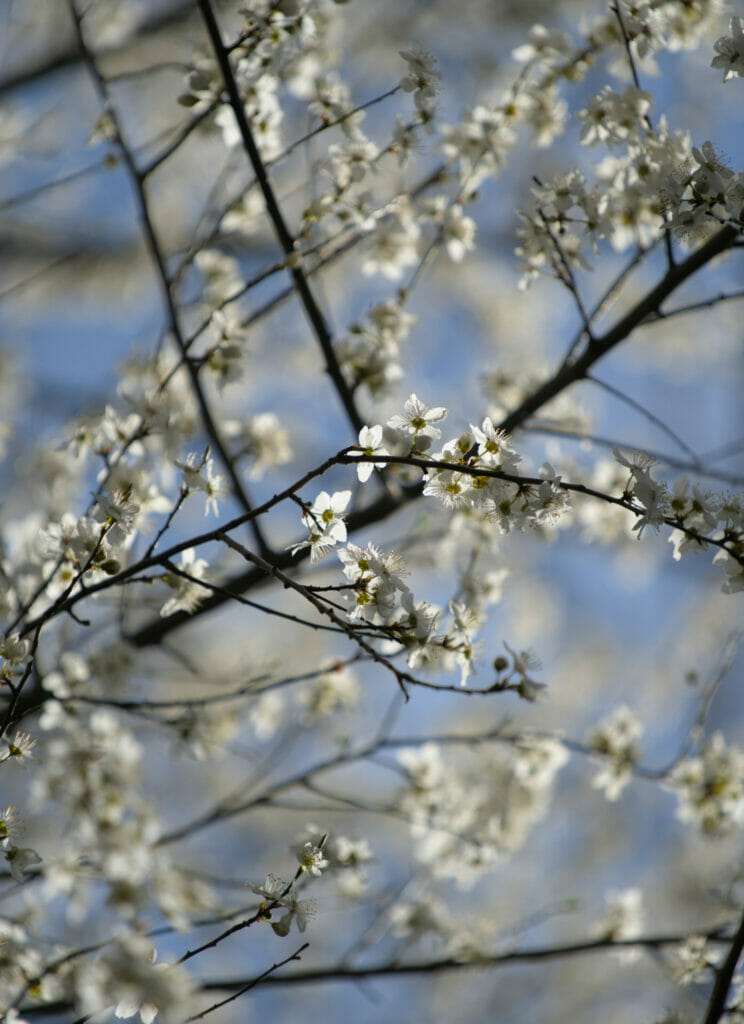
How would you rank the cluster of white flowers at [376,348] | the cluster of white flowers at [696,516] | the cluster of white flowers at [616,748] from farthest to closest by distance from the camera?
1. the cluster of white flowers at [616,748]
2. the cluster of white flowers at [376,348]
3. the cluster of white flowers at [696,516]

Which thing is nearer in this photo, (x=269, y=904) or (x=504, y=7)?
(x=269, y=904)

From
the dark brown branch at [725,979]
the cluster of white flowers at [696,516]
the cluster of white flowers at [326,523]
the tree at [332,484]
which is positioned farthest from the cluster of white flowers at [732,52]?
the dark brown branch at [725,979]

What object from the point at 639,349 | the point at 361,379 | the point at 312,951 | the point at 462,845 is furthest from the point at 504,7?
the point at 312,951

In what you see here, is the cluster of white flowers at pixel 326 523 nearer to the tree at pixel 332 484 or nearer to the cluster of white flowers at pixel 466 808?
the tree at pixel 332 484

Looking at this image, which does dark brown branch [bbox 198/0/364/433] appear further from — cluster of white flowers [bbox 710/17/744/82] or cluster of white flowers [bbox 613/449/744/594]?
cluster of white flowers [bbox 710/17/744/82]

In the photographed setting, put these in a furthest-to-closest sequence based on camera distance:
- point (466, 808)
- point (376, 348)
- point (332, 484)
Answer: point (332, 484), point (466, 808), point (376, 348)

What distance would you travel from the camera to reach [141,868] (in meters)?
2.05

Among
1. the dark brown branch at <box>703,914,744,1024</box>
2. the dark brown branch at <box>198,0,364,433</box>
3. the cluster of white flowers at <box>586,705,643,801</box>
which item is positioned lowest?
the dark brown branch at <box>703,914,744,1024</box>

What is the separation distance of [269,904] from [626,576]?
7.45 metres

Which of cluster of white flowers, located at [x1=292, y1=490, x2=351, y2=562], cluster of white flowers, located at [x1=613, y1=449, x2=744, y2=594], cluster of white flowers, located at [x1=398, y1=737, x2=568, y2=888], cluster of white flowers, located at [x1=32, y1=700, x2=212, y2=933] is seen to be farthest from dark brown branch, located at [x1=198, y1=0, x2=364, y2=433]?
cluster of white flowers, located at [x1=398, y1=737, x2=568, y2=888]

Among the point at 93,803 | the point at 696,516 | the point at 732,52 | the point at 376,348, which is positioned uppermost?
the point at 376,348

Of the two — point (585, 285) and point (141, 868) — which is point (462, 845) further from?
point (585, 285)

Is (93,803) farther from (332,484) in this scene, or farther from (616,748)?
(332,484)

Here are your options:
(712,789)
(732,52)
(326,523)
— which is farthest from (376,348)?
(712,789)
